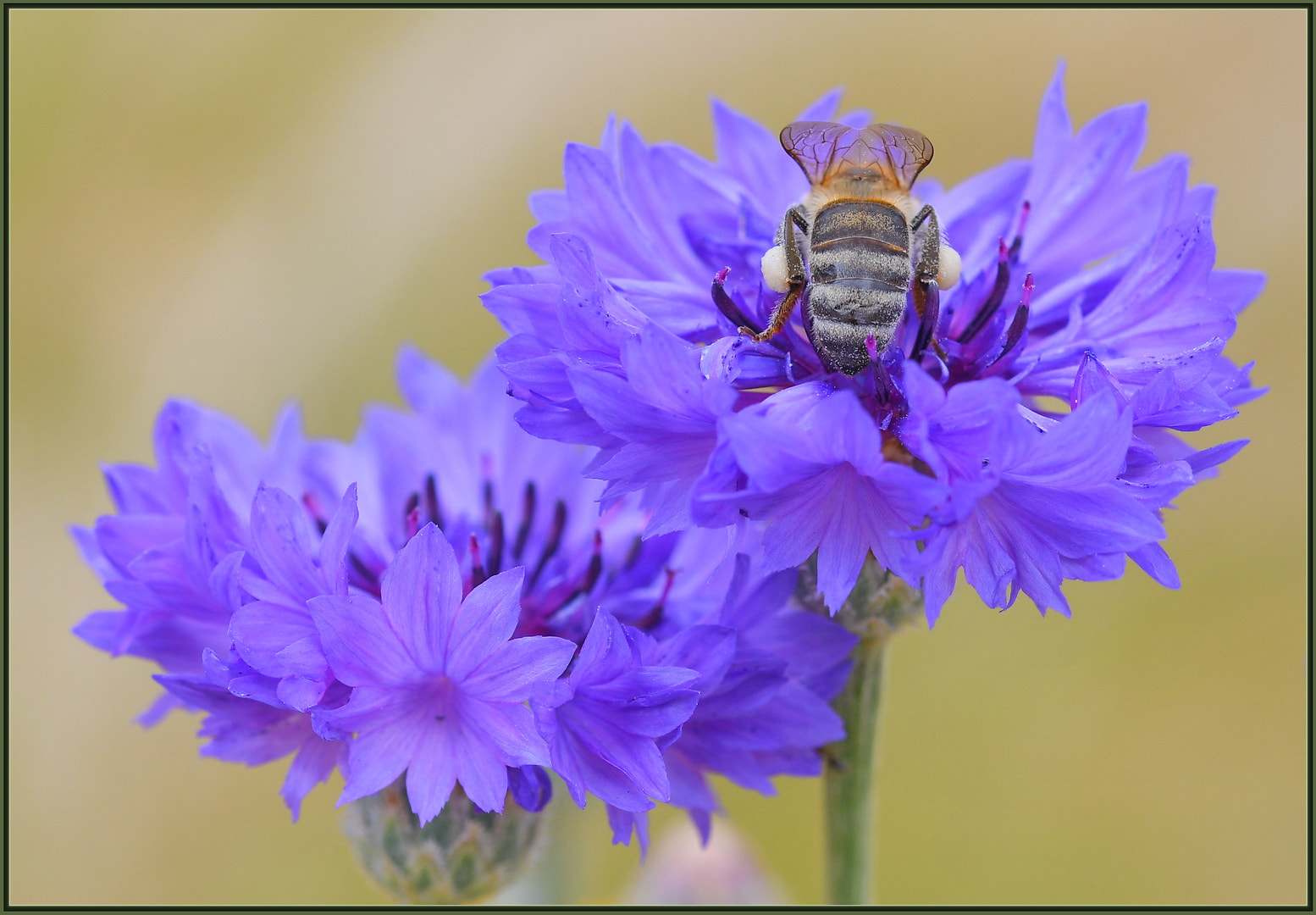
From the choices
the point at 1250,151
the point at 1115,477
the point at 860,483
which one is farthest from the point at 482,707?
the point at 1250,151

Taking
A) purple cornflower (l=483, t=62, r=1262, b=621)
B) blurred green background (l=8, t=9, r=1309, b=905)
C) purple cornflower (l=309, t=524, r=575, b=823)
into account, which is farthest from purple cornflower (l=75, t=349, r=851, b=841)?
blurred green background (l=8, t=9, r=1309, b=905)

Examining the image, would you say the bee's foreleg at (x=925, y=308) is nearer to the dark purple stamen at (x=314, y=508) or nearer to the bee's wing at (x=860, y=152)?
the bee's wing at (x=860, y=152)

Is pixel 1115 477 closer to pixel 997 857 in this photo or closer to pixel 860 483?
pixel 860 483

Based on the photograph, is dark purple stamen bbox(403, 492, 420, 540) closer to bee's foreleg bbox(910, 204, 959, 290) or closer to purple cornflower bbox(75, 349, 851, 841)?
purple cornflower bbox(75, 349, 851, 841)

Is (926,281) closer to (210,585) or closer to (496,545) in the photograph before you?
(496,545)

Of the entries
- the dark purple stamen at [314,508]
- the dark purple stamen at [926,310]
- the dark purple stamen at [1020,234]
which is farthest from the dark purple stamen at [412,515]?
the dark purple stamen at [1020,234]

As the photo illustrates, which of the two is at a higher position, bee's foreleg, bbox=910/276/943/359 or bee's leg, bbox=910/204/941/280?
bee's leg, bbox=910/204/941/280
